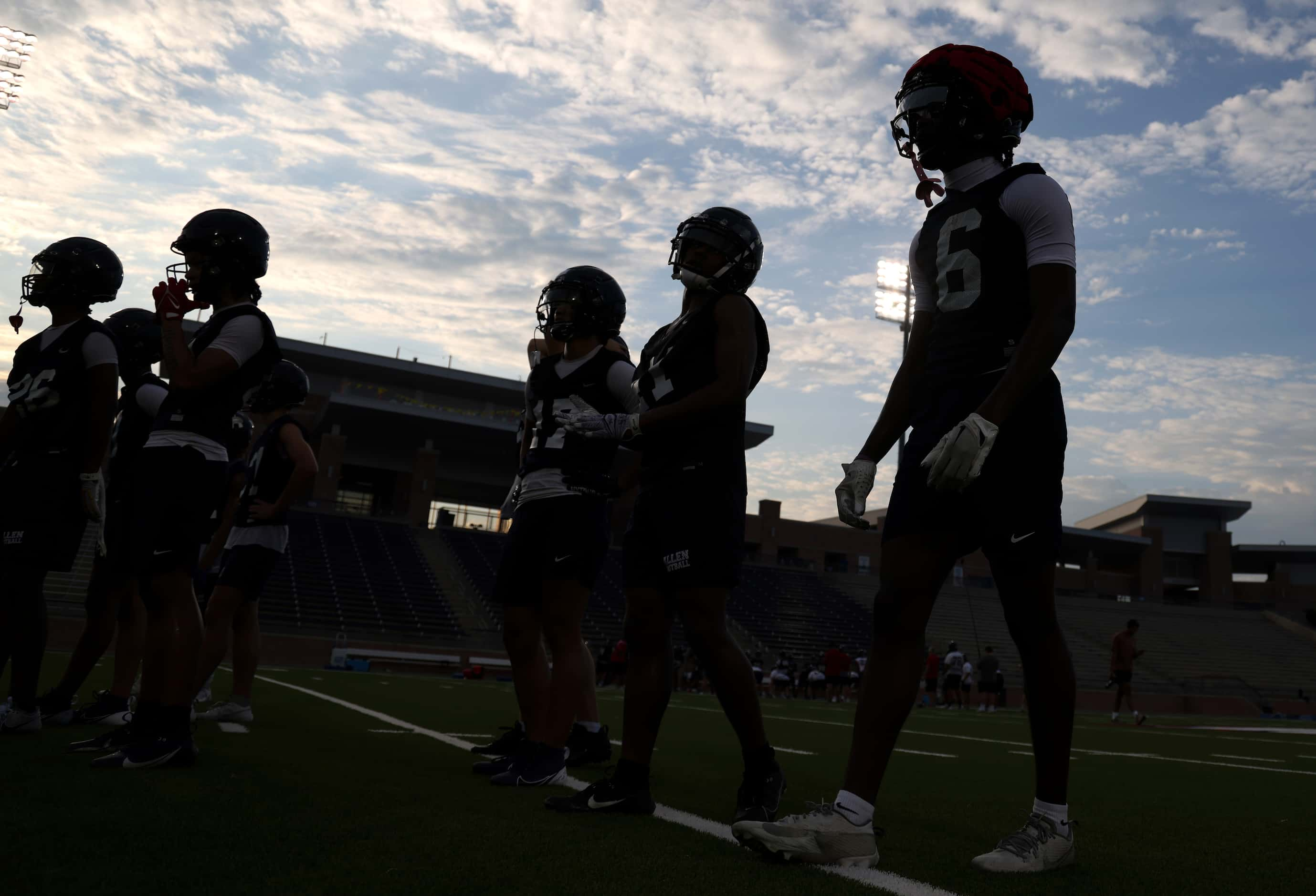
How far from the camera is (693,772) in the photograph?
4.45 m

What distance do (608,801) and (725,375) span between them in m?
1.39

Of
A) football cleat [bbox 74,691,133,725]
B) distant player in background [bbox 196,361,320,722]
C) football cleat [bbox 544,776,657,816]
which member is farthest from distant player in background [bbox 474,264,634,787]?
football cleat [bbox 74,691,133,725]

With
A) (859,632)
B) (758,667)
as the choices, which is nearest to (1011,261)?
(758,667)

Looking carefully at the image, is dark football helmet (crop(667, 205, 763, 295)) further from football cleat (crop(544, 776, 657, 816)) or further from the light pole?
the light pole

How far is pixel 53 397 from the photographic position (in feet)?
14.9

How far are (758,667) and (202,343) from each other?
87.2 feet

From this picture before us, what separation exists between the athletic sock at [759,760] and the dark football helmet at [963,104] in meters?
1.87

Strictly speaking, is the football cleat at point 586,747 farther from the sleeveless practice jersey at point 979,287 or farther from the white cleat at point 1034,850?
the sleeveless practice jersey at point 979,287

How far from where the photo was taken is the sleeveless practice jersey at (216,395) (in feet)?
12.8

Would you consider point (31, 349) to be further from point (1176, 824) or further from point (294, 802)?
point (1176, 824)

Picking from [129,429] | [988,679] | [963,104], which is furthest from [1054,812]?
[988,679]

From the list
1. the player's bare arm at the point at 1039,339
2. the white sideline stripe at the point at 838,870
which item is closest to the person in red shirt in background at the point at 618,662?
the white sideline stripe at the point at 838,870

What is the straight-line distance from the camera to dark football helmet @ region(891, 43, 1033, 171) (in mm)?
2770

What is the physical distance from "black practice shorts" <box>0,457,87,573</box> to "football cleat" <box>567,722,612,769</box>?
235cm
